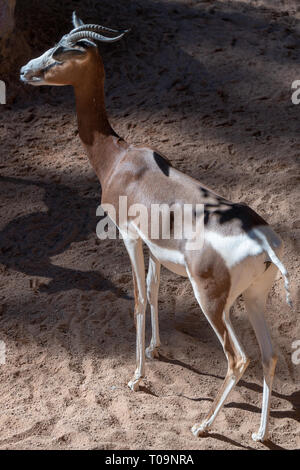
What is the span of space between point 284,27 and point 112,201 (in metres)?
5.49

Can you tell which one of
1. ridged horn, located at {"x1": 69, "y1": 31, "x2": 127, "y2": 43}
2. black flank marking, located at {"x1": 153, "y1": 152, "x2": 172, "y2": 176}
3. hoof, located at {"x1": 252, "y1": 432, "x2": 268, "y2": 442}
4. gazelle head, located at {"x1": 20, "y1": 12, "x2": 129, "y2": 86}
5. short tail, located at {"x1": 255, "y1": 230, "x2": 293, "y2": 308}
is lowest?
hoof, located at {"x1": 252, "y1": 432, "x2": 268, "y2": 442}

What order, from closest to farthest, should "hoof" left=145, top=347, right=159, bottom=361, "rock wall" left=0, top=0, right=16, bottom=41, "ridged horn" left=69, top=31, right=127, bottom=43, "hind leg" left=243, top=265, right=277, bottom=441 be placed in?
"hind leg" left=243, top=265, right=277, bottom=441 → "ridged horn" left=69, top=31, right=127, bottom=43 → "hoof" left=145, top=347, right=159, bottom=361 → "rock wall" left=0, top=0, right=16, bottom=41

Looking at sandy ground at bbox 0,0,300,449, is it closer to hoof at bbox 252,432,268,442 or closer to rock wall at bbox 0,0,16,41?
hoof at bbox 252,432,268,442

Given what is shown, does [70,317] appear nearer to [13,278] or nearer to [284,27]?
[13,278]

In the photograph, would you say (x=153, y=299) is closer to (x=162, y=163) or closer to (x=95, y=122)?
(x=162, y=163)

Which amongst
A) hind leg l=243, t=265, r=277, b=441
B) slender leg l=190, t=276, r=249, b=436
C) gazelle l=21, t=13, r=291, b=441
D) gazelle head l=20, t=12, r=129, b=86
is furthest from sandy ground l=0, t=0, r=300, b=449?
gazelle head l=20, t=12, r=129, b=86

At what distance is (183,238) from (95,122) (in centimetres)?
110

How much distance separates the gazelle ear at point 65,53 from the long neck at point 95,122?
0.40ft

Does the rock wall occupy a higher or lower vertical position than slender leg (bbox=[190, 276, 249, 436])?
higher

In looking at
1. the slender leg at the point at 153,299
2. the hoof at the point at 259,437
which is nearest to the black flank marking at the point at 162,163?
the slender leg at the point at 153,299

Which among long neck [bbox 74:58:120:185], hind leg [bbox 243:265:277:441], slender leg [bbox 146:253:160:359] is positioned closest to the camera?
hind leg [bbox 243:265:277:441]

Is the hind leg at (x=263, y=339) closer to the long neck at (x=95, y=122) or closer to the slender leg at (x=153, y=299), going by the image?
the slender leg at (x=153, y=299)

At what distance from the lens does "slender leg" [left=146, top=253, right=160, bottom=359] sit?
4.40 meters

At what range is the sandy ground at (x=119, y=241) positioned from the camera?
157 inches
